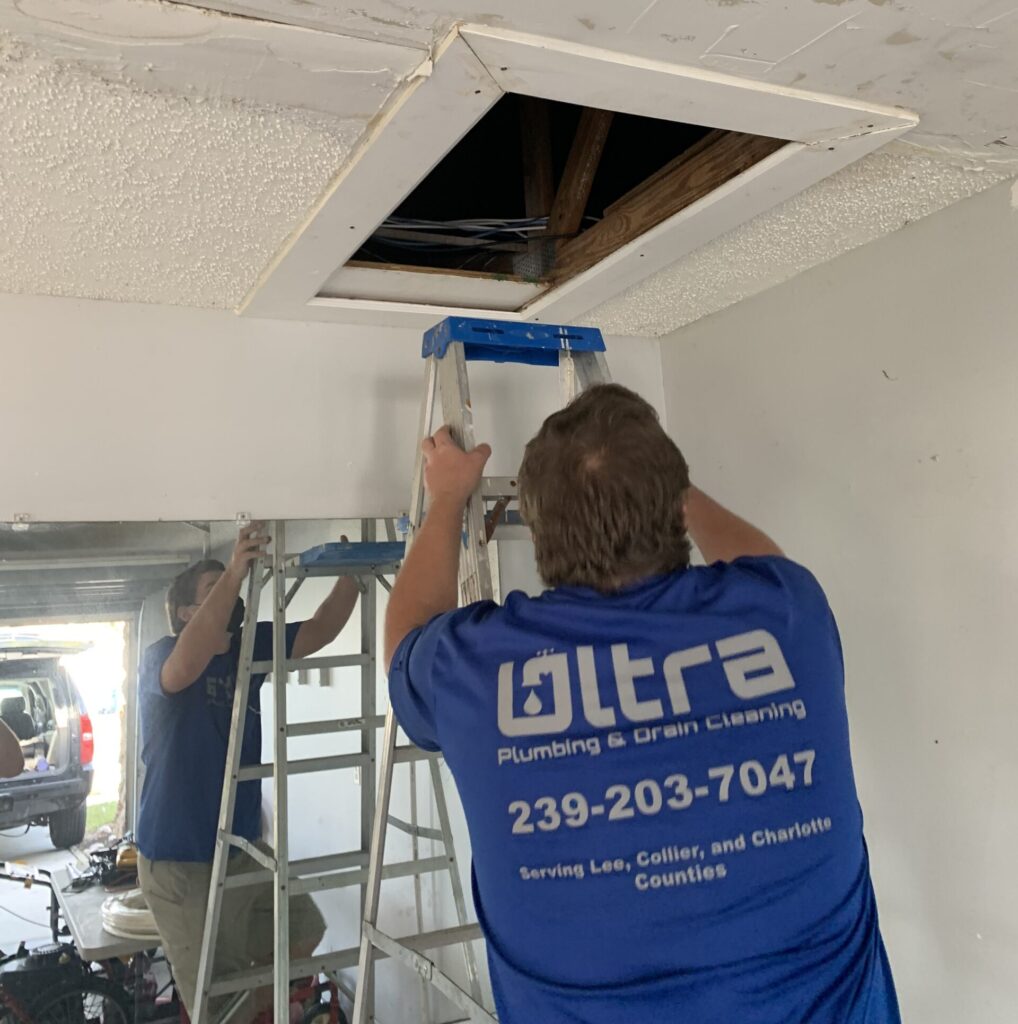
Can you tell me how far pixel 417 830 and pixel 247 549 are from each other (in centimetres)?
82

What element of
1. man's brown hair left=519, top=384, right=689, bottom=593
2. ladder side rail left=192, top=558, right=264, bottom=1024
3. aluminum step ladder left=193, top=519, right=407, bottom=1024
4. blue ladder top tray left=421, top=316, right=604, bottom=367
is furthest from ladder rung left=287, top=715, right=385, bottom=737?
man's brown hair left=519, top=384, right=689, bottom=593

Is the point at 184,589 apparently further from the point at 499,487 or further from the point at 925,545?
the point at 925,545

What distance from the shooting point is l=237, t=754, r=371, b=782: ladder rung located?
1894mm

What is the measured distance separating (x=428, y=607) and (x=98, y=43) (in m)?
0.80

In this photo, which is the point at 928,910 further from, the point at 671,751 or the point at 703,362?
the point at 703,362

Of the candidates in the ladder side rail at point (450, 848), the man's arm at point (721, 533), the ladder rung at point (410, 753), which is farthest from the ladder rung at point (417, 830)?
the man's arm at point (721, 533)

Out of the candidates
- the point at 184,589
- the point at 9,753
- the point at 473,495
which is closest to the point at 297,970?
the point at 9,753

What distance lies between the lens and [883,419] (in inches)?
64.6

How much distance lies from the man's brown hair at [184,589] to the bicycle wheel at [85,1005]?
2.37ft

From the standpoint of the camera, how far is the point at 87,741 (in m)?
1.78

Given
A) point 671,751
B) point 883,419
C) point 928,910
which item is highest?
point 883,419

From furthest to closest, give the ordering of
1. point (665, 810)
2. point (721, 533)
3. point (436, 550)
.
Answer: point (721, 533), point (436, 550), point (665, 810)

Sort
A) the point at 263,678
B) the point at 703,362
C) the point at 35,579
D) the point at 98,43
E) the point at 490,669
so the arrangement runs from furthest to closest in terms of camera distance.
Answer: the point at 703,362 → the point at 263,678 → the point at 35,579 → the point at 490,669 → the point at 98,43

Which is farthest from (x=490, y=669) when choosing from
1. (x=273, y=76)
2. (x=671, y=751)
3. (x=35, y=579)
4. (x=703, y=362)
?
(x=703, y=362)
